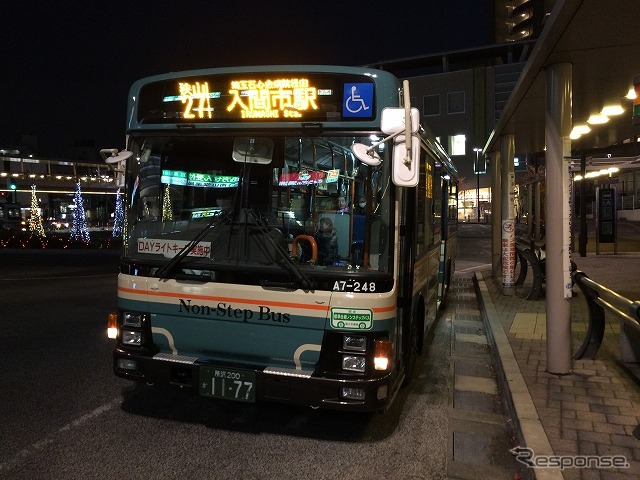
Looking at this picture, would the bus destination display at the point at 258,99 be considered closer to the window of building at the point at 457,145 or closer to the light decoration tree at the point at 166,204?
the light decoration tree at the point at 166,204

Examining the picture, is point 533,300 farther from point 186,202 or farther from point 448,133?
point 448,133

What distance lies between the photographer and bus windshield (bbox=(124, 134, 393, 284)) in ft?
13.4

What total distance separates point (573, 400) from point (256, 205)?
354 cm

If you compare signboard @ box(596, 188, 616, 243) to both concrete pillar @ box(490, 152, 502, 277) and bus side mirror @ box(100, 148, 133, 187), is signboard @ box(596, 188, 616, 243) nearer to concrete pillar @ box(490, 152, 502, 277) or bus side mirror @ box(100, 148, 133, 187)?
concrete pillar @ box(490, 152, 502, 277)

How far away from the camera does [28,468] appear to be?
3.76m

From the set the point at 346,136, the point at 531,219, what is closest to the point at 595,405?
the point at 346,136

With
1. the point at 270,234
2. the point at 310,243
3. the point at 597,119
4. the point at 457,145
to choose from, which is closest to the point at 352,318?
the point at 310,243

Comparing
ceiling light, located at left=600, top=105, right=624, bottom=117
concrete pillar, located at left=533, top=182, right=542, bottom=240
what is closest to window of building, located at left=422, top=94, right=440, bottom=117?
concrete pillar, located at left=533, top=182, right=542, bottom=240

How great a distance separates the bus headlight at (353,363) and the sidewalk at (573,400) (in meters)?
1.41

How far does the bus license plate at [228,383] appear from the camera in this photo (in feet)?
13.4

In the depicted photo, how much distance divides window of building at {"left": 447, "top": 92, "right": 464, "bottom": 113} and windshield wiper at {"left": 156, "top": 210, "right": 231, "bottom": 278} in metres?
53.1

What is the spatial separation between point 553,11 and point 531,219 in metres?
11.9

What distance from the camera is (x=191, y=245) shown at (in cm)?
430

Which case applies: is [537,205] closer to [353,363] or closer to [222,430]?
[353,363]
